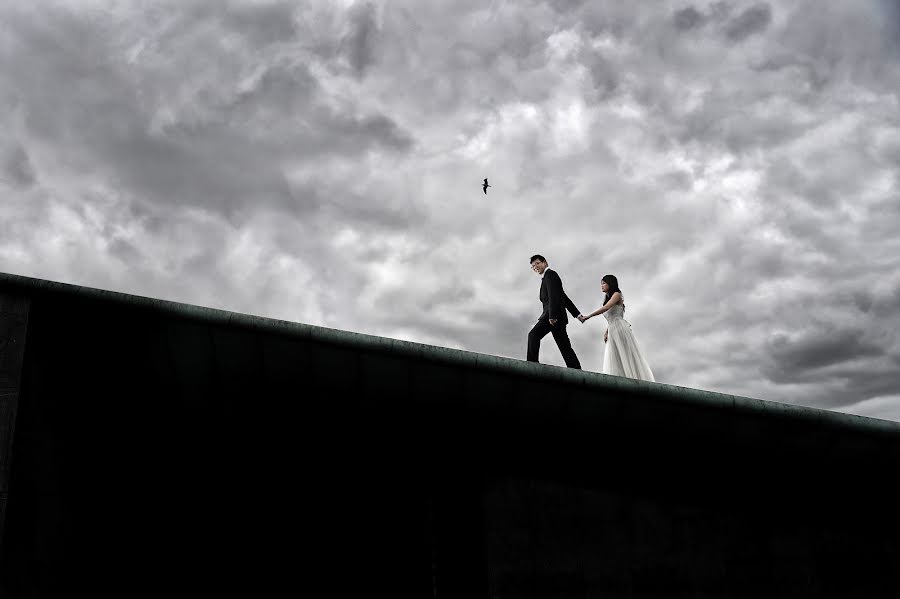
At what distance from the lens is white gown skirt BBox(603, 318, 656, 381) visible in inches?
395

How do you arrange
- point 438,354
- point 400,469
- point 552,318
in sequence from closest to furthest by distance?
point 438,354
point 400,469
point 552,318

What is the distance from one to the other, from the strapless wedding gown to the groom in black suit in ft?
2.05

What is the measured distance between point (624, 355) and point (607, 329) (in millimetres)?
472

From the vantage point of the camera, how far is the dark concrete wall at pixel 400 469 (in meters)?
6.82

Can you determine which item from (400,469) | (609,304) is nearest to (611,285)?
(609,304)

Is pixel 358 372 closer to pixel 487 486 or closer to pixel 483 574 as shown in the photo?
pixel 487 486

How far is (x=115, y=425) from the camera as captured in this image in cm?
725

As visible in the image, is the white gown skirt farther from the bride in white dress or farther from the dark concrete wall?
the dark concrete wall

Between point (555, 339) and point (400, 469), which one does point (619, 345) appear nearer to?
point (555, 339)

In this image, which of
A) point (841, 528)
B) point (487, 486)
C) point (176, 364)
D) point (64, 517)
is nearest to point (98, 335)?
point (176, 364)

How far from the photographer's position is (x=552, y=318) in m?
9.69

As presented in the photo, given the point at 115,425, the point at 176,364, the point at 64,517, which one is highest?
the point at 176,364

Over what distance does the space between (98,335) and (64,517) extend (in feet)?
5.48

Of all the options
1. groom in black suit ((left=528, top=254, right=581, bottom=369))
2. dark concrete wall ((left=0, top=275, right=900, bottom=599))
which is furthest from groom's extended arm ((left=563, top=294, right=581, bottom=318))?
dark concrete wall ((left=0, top=275, right=900, bottom=599))
